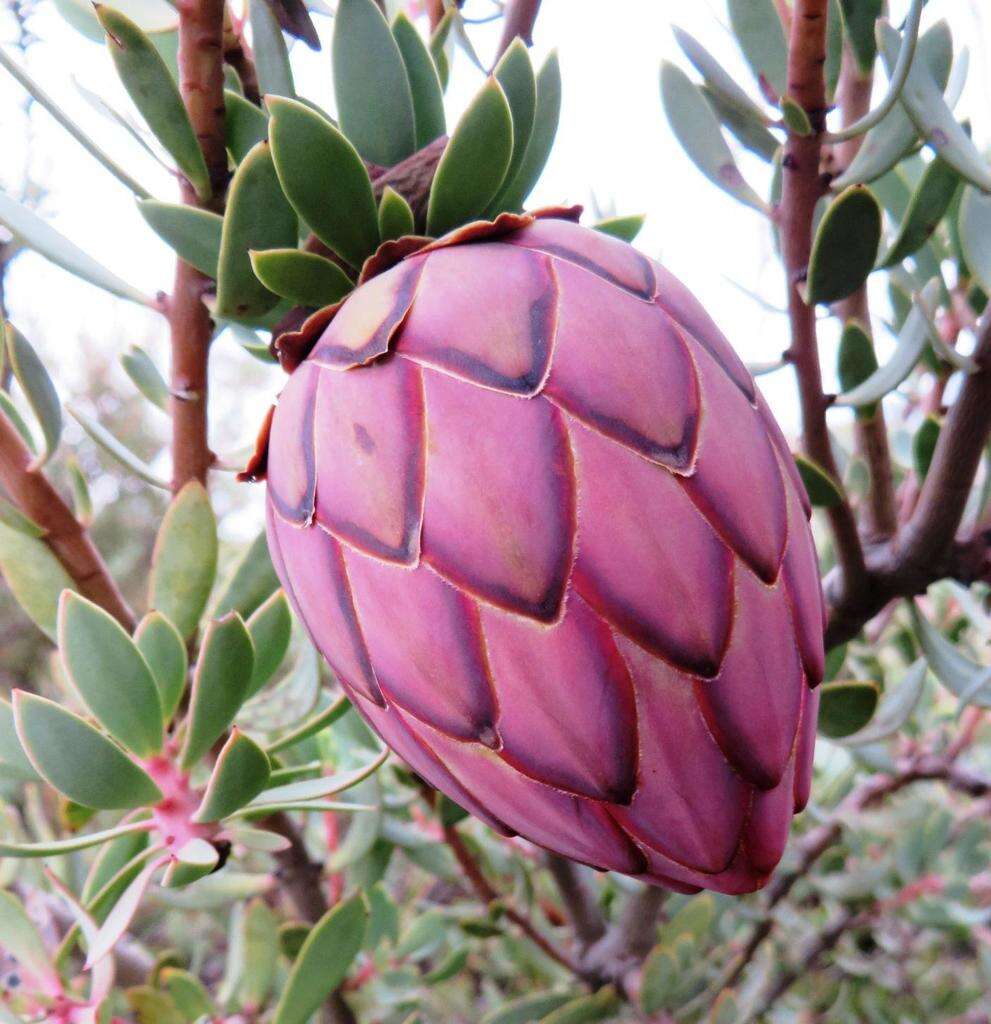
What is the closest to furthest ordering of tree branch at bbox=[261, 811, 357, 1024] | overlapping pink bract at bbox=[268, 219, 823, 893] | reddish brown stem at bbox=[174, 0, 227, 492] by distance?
overlapping pink bract at bbox=[268, 219, 823, 893] → reddish brown stem at bbox=[174, 0, 227, 492] → tree branch at bbox=[261, 811, 357, 1024]

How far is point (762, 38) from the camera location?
43 centimetres

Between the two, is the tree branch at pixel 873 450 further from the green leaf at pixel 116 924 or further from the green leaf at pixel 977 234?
the green leaf at pixel 116 924

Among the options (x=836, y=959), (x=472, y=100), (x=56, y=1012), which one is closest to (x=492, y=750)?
(x=472, y=100)

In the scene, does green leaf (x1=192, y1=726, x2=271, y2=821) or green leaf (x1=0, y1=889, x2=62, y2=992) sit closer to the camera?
green leaf (x1=192, y1=726, x2=271, y2=821)

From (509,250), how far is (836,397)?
0.23 meters

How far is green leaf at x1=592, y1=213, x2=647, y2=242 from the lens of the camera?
1.29ft

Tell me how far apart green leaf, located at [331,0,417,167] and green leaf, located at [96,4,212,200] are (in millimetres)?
60

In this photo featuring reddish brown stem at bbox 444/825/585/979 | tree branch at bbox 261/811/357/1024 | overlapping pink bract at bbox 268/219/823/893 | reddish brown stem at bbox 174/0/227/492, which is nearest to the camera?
overlapping pink bract at bbox 268/219/823/893

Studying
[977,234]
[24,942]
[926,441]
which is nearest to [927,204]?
[977,234]

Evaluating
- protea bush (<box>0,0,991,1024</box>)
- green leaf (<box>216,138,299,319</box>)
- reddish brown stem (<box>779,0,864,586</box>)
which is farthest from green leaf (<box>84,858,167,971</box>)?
reddish brown stem (<box>779,0,864,586</box>)

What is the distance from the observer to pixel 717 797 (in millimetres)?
271

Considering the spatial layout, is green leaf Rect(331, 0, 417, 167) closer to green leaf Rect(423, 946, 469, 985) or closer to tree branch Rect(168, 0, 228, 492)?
tree branch Rect(168, 0, 228, 492)

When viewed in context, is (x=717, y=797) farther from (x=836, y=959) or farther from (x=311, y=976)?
(x=836, y=959)

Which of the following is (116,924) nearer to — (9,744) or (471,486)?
(9,744)
